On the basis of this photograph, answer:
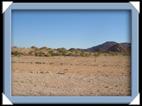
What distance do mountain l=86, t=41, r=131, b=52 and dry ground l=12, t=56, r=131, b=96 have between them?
0.25 ft

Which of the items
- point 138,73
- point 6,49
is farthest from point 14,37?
point 138,73

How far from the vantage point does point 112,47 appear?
53.2ft

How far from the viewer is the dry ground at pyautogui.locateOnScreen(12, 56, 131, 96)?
53.2 feet

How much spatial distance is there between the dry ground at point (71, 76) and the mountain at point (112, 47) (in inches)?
3.0

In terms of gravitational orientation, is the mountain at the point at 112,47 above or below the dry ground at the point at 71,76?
above

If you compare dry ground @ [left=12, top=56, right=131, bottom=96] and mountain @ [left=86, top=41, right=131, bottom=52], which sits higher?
mountain @ [left=86, top=41, right=131, bottom=52]

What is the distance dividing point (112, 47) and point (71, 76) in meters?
0.48

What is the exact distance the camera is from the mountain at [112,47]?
1619 centimetres

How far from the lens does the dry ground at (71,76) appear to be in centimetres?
1620

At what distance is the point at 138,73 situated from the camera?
53.1ft

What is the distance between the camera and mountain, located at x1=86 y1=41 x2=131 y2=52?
1619 centimetres

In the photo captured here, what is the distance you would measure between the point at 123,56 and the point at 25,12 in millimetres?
1020

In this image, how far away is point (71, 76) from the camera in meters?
16.2

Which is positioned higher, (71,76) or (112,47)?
(112,47)
